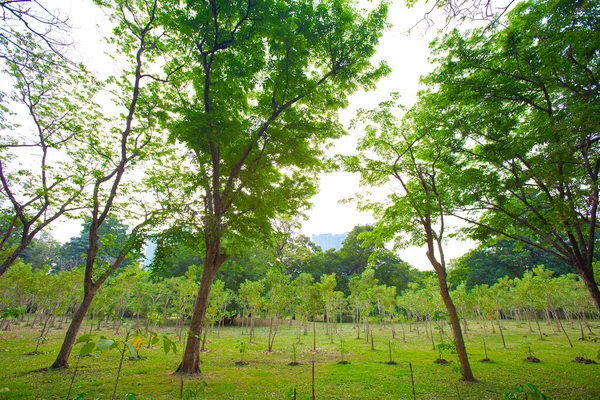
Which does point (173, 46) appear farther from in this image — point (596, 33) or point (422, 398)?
point (422, 398)

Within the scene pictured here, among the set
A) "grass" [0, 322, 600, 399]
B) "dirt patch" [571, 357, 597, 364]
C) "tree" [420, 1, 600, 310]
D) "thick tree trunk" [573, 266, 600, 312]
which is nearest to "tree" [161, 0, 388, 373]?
"grass" [0, 322, 600, 399]

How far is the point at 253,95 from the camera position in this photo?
37.9 feet

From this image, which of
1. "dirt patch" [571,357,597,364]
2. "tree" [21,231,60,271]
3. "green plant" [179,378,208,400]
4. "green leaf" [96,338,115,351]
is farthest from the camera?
"tree" [21,231,60,271]

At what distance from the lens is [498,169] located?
904 cm

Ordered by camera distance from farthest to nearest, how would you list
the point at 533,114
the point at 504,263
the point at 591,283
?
the point at 504,263 < the point at 533,114 < the point at 591,283

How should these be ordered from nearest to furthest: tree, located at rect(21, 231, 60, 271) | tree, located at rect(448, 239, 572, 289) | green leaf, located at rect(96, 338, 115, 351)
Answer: green leaf, located at rect(96, 338, 115, 351) → tree, located at rect(21, 231, 60, 271) → tree, located at rect(448, 239, 572, 289)

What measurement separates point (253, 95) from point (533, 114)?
9.92 meters

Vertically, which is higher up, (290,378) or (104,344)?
(104,344)

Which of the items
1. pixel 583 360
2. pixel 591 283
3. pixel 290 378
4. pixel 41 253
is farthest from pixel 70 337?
pixel 41 253

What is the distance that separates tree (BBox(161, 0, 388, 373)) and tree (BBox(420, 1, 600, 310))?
3.29 metres

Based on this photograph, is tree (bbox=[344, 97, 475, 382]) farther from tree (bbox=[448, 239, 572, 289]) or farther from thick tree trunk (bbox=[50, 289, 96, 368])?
tree (bbox=[448, 239, 572, 289])

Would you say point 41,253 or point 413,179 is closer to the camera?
point 413,179

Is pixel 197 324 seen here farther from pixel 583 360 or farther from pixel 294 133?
pixel 583 360

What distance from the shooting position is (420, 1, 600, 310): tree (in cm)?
534
